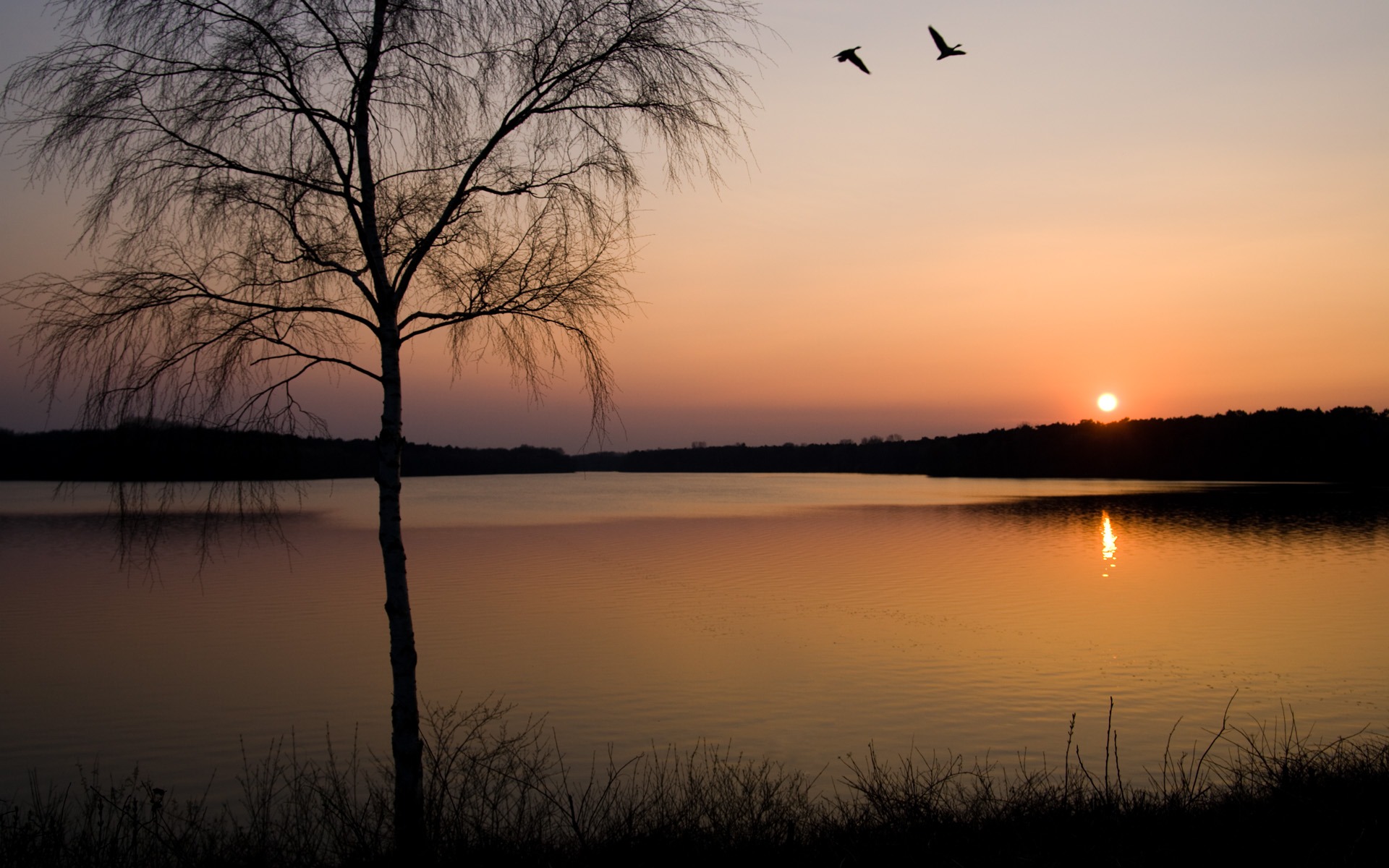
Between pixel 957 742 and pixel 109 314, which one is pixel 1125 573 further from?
pixel 109 314

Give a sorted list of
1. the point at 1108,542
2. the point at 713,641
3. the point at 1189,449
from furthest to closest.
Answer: the point at 1189,449
the point at 1108,542
the point at 713,641

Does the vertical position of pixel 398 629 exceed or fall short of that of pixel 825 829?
it exceeds it

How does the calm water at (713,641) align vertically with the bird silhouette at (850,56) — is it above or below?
below

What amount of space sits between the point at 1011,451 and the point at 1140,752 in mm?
130437

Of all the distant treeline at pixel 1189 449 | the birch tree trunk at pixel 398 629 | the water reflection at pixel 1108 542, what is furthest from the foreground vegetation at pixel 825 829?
the distant treeline at pixel 1189 449

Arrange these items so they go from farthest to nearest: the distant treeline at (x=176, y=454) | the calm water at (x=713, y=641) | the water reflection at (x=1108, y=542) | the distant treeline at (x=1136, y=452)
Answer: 1. the distant treeline at (x=1136, y=452)
2. the water reflection at (x=1108, y=542)
3. the calm water at (x=713, y=641)
4. the distant treeline at (x=176, y=454)

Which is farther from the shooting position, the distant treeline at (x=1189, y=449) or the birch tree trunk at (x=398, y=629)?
the distant treeline at (x=1189, y=449)

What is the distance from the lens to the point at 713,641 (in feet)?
62.3

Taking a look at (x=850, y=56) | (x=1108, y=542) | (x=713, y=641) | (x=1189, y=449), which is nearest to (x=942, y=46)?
(x=850, y=56)

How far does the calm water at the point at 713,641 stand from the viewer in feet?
41.8

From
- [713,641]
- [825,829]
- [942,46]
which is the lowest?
[713,641]

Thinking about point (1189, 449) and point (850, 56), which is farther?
point (1189, 449)

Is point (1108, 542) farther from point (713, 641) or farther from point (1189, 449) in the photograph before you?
point (1189, 449)

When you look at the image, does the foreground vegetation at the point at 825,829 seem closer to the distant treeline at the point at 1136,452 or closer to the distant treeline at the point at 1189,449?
the distant treeline at the point at 1136,452
